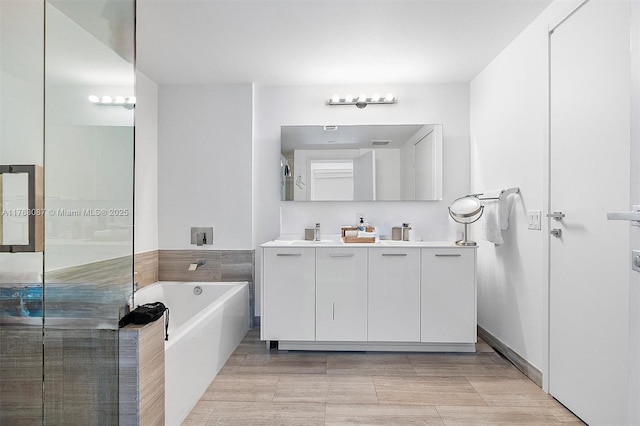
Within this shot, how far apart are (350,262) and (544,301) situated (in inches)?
51.3

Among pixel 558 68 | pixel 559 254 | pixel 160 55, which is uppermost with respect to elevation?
pixel 160 55

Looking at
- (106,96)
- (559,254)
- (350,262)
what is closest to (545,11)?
(559,254)

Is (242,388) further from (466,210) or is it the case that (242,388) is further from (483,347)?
(466,210)

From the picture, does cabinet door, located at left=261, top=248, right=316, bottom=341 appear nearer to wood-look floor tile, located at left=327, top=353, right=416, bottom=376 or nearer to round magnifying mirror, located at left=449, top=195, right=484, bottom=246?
wood-look floor tile, located at left=327, top=353, right=416, bottom=376

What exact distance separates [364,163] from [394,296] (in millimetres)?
1276

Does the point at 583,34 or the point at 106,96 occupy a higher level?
the point at 583,34

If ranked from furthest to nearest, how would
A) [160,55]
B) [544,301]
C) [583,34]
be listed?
[160,55]
[544,301]
[583,34]

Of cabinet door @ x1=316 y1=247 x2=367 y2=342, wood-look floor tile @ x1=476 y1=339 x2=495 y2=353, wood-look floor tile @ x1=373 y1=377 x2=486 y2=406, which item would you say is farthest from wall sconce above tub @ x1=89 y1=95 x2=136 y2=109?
wood-look floor tile @ x1=476 y1=339 x2=495 y2=353

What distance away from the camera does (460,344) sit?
2.97 meters

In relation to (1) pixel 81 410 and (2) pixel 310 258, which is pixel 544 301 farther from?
(1) pixel 81 410

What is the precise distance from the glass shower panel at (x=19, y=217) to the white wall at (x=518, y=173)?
8.03ft

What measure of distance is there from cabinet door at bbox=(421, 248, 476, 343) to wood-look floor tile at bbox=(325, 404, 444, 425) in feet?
2.82

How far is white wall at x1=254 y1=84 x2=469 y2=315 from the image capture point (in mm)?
3592

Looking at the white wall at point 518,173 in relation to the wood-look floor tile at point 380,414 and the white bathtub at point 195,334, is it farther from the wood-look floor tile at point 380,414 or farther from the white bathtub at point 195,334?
the white bathtub at point 195,334
